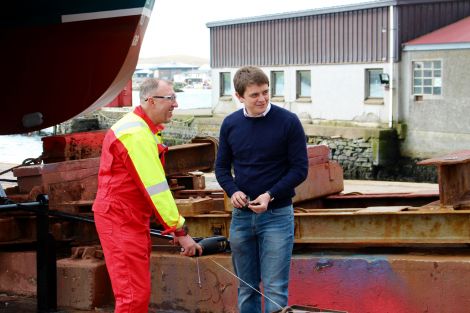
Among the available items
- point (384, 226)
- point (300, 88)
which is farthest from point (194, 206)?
point (300, 88)

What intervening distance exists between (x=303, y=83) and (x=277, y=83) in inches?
61.9

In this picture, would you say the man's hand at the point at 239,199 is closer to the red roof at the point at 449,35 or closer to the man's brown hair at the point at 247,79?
the man's brown hair at the point at 247,79

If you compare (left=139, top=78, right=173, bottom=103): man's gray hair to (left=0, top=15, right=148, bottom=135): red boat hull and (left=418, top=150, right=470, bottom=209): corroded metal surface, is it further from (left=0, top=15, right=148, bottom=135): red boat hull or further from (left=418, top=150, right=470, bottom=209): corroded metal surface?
(left=0, top=15, right=148, bottom=135): red boat hull

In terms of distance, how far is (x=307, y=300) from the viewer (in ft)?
19.0

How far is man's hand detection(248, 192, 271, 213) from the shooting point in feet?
15.6

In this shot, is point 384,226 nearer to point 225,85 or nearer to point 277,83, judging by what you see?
point 277,83

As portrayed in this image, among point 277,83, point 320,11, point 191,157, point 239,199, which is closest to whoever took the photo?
point 239,199

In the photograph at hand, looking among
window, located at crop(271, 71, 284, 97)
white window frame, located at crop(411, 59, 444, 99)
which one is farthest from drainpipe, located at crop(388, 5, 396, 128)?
window, located at crop(271, 71, 284, 97)

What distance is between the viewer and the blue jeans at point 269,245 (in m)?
4.91

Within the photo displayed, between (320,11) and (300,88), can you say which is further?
(300,88)

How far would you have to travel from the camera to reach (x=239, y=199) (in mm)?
4828

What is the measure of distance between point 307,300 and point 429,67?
85.0ft

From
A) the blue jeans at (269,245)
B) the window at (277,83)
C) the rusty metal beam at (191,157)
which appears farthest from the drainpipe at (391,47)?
the blue jeans at (269,245)

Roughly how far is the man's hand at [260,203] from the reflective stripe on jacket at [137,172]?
1.30ft
